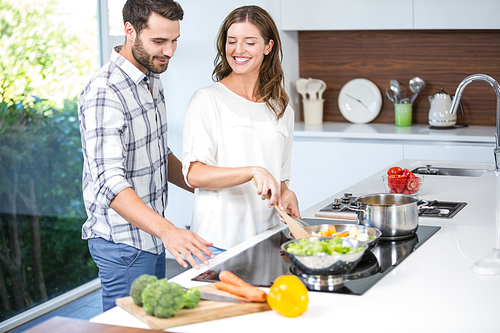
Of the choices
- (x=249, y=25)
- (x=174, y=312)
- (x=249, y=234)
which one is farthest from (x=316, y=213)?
(x=174, y=312)

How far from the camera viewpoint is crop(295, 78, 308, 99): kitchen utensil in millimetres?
4512

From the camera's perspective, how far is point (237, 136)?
201 centimetres

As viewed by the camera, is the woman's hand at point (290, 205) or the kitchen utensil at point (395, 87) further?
the kitchen utensil at point (395, 87)

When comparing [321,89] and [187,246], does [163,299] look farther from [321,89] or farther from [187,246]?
[321,89]

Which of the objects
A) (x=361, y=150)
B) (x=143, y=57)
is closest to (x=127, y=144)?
(x=143, y=57)

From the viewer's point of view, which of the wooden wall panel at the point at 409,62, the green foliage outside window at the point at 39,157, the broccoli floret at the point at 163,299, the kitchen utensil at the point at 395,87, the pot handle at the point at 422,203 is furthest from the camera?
the kitchen utensil at the point at 395,87

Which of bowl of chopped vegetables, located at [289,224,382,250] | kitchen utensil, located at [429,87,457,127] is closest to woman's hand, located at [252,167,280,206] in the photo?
bowl of chopped vegetables, located at [289,224,382,250]

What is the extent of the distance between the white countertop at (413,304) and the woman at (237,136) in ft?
0.84

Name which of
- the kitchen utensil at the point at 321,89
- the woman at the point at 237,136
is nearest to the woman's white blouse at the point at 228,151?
the woman at the point at 237,136

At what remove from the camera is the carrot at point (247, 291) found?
1.26 m

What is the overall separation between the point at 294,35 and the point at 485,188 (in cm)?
246

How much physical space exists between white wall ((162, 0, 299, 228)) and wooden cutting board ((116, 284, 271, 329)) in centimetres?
297

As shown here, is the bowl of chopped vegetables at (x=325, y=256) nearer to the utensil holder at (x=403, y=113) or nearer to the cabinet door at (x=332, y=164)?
the cabinet door at (x=332, y=164)

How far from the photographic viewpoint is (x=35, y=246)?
3.40 metres
